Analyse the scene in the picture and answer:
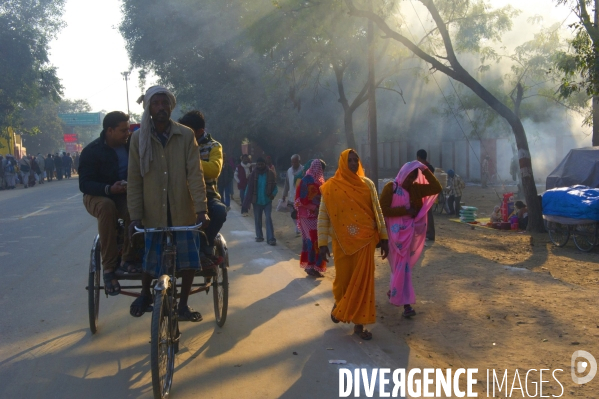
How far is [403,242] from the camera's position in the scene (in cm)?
653

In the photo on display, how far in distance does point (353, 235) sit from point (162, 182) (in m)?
2.13

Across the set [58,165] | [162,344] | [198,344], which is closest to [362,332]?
[198,344]

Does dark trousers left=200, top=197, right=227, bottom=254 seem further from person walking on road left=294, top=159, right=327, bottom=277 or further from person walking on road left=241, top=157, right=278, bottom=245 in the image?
person walking on road left=241, top=157, right=278, bottom=245

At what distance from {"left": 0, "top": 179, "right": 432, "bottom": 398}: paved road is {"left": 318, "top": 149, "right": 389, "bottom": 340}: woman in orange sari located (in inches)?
11.8

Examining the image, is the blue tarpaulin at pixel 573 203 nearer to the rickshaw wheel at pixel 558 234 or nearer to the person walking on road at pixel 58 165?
the rickshaw wheel at pixel 558 234

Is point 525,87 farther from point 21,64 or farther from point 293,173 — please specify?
point 21,64

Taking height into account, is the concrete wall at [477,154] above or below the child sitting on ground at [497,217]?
above

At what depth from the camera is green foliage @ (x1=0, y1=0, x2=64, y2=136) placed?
38.9 metres

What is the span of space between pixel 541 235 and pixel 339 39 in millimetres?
10620

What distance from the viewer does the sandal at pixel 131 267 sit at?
4.89 metres

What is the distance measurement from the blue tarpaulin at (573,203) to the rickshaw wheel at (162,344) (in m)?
10.1

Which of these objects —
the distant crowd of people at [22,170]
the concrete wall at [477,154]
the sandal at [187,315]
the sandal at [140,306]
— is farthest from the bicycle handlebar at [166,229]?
the distant crowd of people at [22,170]

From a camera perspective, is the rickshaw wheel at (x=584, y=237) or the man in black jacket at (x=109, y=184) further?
the rickshaw wheel at (x=584, y=237)

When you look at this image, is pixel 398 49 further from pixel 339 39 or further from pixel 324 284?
pixel 324 284
